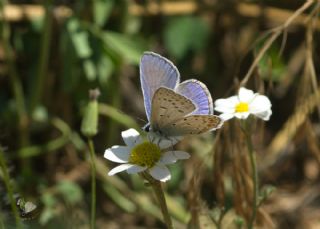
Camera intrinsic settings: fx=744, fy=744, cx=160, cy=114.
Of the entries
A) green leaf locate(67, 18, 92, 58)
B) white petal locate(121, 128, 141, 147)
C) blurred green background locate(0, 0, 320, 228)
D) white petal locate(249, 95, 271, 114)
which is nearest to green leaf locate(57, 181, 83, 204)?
blurred green background locate(0, 0, 320, 228)

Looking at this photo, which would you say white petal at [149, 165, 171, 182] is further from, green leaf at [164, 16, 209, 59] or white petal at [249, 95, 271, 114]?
green leaf at [164, 16, 209, 59]

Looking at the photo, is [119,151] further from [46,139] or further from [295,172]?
[295,172]

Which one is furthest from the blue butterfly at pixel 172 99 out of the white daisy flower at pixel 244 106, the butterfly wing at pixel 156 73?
the white daisy flower at pixel 244 106

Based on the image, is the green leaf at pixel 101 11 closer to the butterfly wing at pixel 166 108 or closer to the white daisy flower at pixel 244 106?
the white daisy flower at pixel 244 106

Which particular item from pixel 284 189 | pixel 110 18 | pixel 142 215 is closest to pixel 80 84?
pixel 110 18

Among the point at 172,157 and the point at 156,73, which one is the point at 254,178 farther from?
the point at 156,73

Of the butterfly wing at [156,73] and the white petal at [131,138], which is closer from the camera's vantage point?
the butterfly wing at [156,73]
